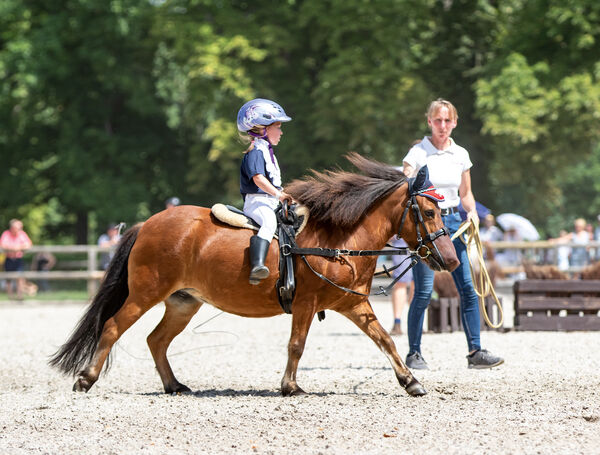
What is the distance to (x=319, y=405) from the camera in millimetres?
6742

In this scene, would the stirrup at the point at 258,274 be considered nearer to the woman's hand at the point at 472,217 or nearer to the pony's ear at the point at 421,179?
the pony's ear at the point at 421,179

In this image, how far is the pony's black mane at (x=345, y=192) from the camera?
7.43 metres

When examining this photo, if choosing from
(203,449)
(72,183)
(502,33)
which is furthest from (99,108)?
(203,449)

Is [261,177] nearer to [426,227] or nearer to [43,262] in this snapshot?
[426,227]

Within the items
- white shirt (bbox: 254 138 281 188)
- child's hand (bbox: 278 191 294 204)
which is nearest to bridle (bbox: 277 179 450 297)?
child's hand (bbox: 278 191 294 204)

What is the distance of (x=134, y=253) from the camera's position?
302 inches

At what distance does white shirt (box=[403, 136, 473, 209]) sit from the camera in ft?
27.4

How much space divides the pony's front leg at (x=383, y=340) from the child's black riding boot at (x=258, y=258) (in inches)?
31.3

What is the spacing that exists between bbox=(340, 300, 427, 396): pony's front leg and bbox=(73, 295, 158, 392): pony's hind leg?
5.46ft

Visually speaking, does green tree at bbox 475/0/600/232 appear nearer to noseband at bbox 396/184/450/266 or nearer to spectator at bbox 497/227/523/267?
spectator at bbox 497/227/523/267

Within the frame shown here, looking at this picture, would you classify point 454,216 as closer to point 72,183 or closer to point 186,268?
point 186,268

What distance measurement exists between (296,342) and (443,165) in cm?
223

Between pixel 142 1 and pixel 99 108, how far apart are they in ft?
14.1

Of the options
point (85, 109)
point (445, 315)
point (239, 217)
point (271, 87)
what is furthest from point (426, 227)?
point (85, 109)
